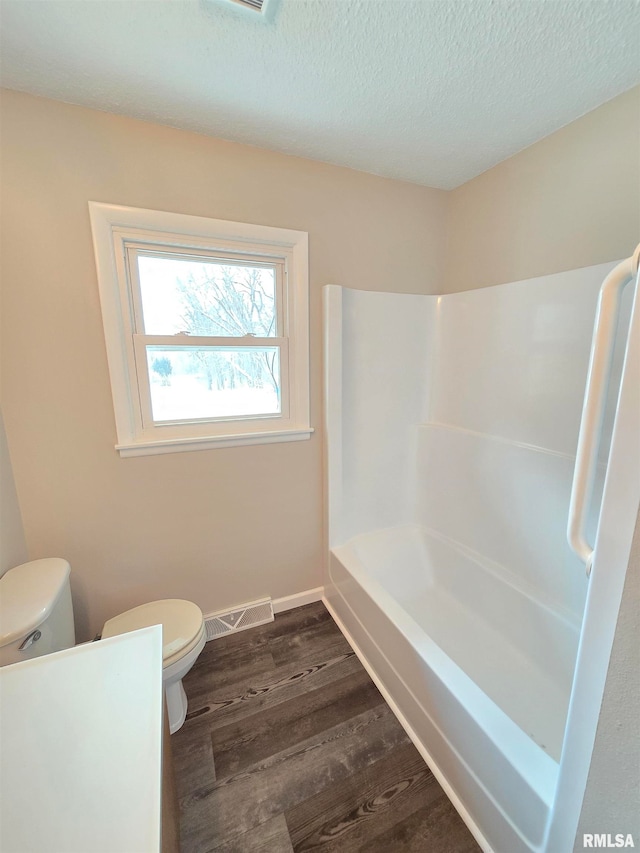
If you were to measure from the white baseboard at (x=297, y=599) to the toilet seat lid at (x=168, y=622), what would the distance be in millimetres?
639

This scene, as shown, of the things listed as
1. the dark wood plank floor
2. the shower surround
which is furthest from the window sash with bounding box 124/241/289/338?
the dark wood plank floor

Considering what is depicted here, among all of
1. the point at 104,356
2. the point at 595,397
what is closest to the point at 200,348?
the point at 104,356

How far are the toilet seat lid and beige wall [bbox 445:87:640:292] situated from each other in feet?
7.25

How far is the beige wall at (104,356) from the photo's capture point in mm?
1231

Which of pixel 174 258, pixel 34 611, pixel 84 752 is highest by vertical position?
pixel 174 258

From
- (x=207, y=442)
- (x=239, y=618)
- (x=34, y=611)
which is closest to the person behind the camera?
(x=34, y=611)

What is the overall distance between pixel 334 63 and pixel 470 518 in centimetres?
203

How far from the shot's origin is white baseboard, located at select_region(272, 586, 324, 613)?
1930 millimetres

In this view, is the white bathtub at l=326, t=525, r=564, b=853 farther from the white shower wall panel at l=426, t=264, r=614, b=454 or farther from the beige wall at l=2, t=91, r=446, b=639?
the white shower wall panel at l=426, t=264, r=614, b=454

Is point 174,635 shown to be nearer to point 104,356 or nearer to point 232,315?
point 104,356

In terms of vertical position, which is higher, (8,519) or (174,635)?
(8,519)

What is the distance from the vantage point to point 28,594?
113 cm

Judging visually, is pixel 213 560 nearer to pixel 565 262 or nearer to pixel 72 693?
pixel 72 693

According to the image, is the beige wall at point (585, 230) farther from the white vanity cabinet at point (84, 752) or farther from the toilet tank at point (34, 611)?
the toilet tank at point (34, 611)
